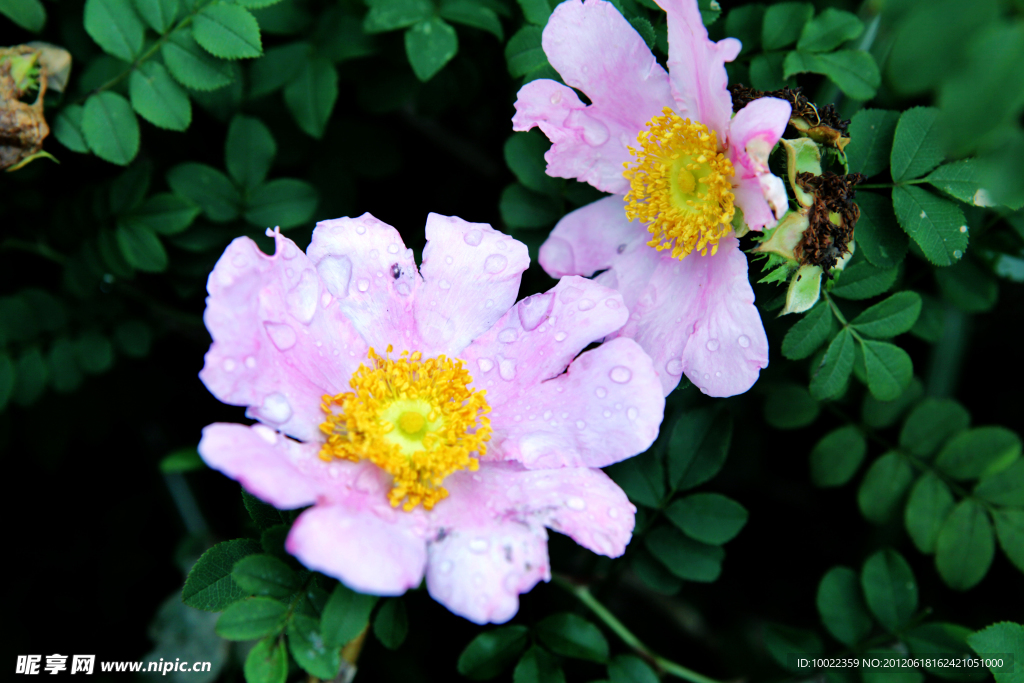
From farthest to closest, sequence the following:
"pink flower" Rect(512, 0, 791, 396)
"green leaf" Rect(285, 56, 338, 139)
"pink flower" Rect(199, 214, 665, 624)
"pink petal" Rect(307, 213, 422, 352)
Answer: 1. "green leaf" Rect(285, 56, 338, 139)
2. "pink petal" Rect(307, 213, 422, 352)
3. "pink flower" Rect(512, 0, 791, 396)
4. "pink flower" Rect(199, 214, 665, 624)

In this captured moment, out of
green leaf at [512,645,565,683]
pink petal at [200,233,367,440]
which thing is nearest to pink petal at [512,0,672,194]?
pink petal at [200,233,367,440]

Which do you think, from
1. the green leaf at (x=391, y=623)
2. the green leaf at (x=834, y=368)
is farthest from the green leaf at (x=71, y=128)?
the green leaf at (x=834, y=368)

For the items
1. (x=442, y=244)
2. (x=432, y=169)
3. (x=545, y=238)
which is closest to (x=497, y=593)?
(x=442, y=244)

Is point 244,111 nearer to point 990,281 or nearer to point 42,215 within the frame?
point 42,215

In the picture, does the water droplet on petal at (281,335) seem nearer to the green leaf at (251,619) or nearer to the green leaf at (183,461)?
the green leaf at (251,619)

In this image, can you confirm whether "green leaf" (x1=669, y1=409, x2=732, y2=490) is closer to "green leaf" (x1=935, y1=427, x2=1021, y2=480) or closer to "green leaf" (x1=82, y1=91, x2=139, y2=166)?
"green leaf" (x1=935, y1=427, x2=1021, y2=480)

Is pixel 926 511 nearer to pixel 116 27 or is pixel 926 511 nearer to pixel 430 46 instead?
pixel 430 46
